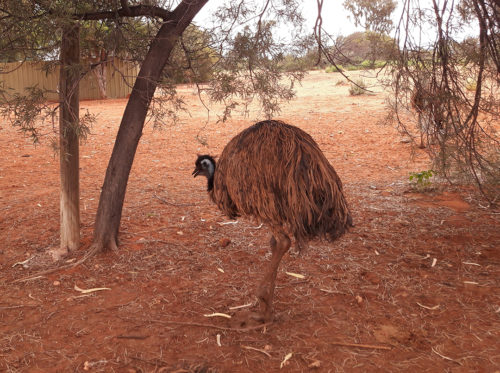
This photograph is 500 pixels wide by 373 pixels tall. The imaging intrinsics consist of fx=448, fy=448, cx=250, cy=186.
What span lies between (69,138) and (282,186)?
8.81 ft

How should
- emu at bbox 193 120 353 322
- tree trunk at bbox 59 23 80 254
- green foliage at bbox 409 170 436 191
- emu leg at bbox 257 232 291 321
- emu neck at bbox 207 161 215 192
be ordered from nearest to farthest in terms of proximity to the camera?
emu at bbox 193 120 353 322 → emu leg at bbox 257 232 291 321 → emu neck at bbox 207 161 215 192 → tree trunk at bbox 59 23 80 254 → green foliage at bbox 409 170 436 191

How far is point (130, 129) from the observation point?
4.86 metres

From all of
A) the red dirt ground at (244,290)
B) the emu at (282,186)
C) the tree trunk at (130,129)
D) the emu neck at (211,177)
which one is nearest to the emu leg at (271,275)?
the emu at (282,186)

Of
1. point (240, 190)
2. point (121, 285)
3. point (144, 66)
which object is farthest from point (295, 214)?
point (144, 66)

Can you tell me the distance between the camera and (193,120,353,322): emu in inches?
120

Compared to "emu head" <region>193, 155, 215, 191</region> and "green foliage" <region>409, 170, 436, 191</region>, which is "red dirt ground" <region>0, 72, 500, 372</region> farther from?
"emu head" <region>193, 155, 215, 191</region>

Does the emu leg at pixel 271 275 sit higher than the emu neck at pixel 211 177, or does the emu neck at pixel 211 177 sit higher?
the emu neck at pixel 211 177

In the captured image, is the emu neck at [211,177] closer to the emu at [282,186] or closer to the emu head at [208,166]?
the emu head at [208,166]

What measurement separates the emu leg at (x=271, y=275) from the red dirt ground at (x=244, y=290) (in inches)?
6.3

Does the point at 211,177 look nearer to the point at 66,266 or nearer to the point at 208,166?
the point at 208,166

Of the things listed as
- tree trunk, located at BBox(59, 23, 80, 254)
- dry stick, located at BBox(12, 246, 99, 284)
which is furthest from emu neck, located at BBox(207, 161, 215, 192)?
dry stick, located at BBox(12, 246, 99, 284)

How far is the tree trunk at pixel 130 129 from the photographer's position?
475 cm

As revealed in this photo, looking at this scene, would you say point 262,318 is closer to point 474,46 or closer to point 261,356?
point 261,356

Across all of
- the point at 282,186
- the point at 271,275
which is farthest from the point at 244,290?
the point at 282,186
